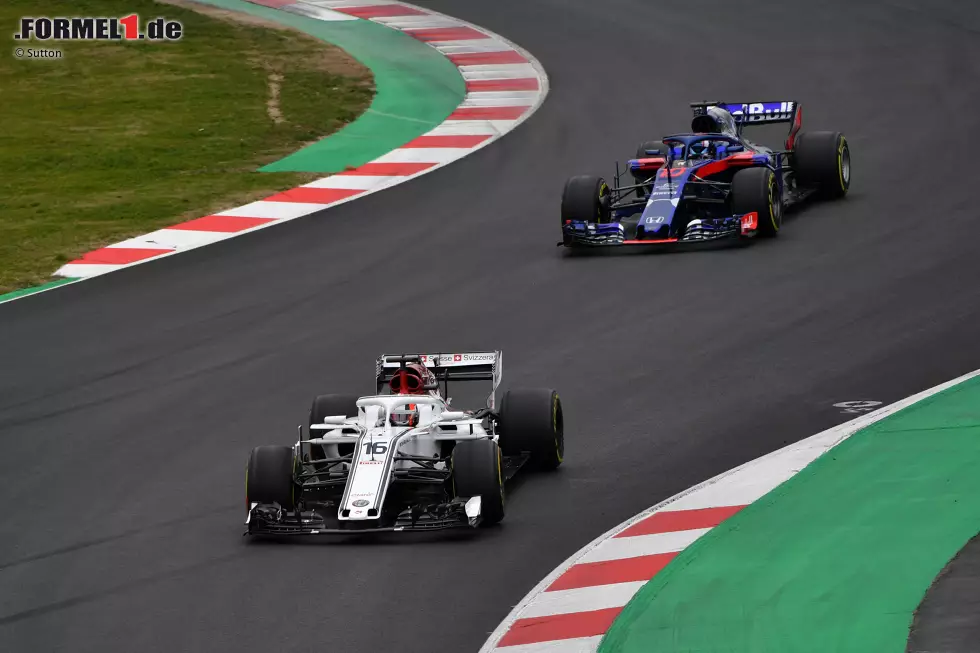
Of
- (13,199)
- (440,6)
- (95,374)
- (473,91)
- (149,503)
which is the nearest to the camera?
(149,503)

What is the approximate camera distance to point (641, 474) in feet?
41.9

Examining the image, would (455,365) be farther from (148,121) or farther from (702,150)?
(148,121)

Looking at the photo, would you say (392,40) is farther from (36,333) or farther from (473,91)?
(36,333)

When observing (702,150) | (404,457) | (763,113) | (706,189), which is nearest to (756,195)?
(706,189)

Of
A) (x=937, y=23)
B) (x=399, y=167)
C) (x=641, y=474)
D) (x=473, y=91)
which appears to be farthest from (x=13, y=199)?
(x=937, y=23)

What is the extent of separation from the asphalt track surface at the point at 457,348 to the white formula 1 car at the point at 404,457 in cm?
22

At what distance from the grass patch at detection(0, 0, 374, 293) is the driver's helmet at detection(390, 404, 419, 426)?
8.91m

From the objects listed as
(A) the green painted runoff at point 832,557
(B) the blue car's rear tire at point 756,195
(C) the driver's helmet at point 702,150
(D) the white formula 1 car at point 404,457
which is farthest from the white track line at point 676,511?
(C) the driver's helmet at point 702,150

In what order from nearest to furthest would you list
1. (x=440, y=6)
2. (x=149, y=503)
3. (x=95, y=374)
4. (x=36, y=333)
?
1. (x=149, y=503)
2. (x=95, y=374)
3. (x=36, y=333)
4. (x=440, y=6)

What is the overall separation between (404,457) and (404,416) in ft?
1.57

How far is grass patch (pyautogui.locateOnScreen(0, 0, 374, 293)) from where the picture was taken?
22.8m

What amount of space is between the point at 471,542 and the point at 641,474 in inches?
74.0

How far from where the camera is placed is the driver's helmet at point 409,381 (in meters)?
12.7

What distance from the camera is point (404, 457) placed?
1195cm
